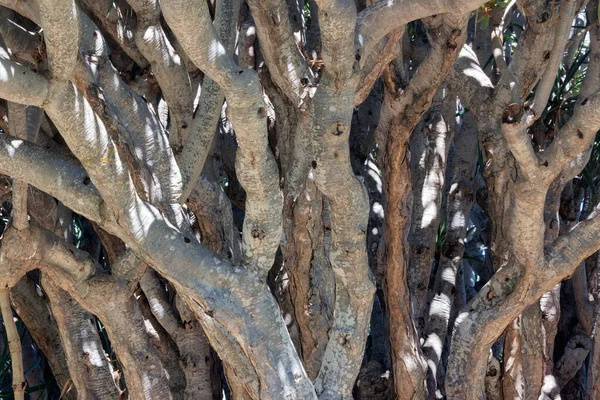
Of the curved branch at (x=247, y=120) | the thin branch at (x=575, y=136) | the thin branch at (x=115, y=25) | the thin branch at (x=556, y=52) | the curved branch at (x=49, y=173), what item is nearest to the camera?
the curved branch at (x=247, y=120)

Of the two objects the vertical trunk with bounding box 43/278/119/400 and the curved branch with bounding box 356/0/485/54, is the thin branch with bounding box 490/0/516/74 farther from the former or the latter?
the vertical trunk with bounding box 43/278/119/400

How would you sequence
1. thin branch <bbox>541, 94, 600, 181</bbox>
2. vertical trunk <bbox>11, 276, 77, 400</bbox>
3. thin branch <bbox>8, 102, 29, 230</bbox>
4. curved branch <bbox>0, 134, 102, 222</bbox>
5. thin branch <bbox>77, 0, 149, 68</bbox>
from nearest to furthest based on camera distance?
curved branch <bbox>0, 134, 102, 222</bbox>
thin branch <bbox>8, 102, 29, 230</bbox>
thin branch <bbox>541, 94, 600, 181</bbox>
thin branch <bbox>77, 0, 149, 68</bbox>
vertical trunk <bbox>11, 276, 77, 400</bbox>

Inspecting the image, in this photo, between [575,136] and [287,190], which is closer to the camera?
[575,136]

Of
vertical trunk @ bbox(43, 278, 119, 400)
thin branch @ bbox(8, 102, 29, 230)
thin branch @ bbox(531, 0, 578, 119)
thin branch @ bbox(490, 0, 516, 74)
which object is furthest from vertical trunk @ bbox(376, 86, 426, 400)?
thin branch @ bbox(8, 102, 29, 230)

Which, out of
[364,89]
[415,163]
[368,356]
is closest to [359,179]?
[364,89]

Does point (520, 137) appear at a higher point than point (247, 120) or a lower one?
higher

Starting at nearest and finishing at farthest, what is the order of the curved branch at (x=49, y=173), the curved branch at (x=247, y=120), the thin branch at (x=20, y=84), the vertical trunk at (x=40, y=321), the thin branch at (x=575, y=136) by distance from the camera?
the thin branch at (x=20, y=84), the curved branch at (x=247, y=120), the curved branch at (x=49, y=173), the thin branch at (x=575, y=136), the vertical trunk at (x=40, y=321)

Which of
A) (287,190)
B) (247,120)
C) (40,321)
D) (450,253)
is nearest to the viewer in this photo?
(247,120)

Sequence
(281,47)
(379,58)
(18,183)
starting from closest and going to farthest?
(18,183)
(281,47)
(379,58)

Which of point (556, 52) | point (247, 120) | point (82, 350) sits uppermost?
point (556, 52)

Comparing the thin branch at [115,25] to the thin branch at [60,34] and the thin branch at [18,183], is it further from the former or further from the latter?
the thin branch at [60,34]

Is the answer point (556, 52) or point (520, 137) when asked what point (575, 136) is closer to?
point (520, 137)

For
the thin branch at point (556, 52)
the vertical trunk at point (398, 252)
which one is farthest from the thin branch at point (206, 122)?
the thin branch at point (556, 52)

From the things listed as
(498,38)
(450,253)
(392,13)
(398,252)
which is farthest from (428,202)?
(392,13)
